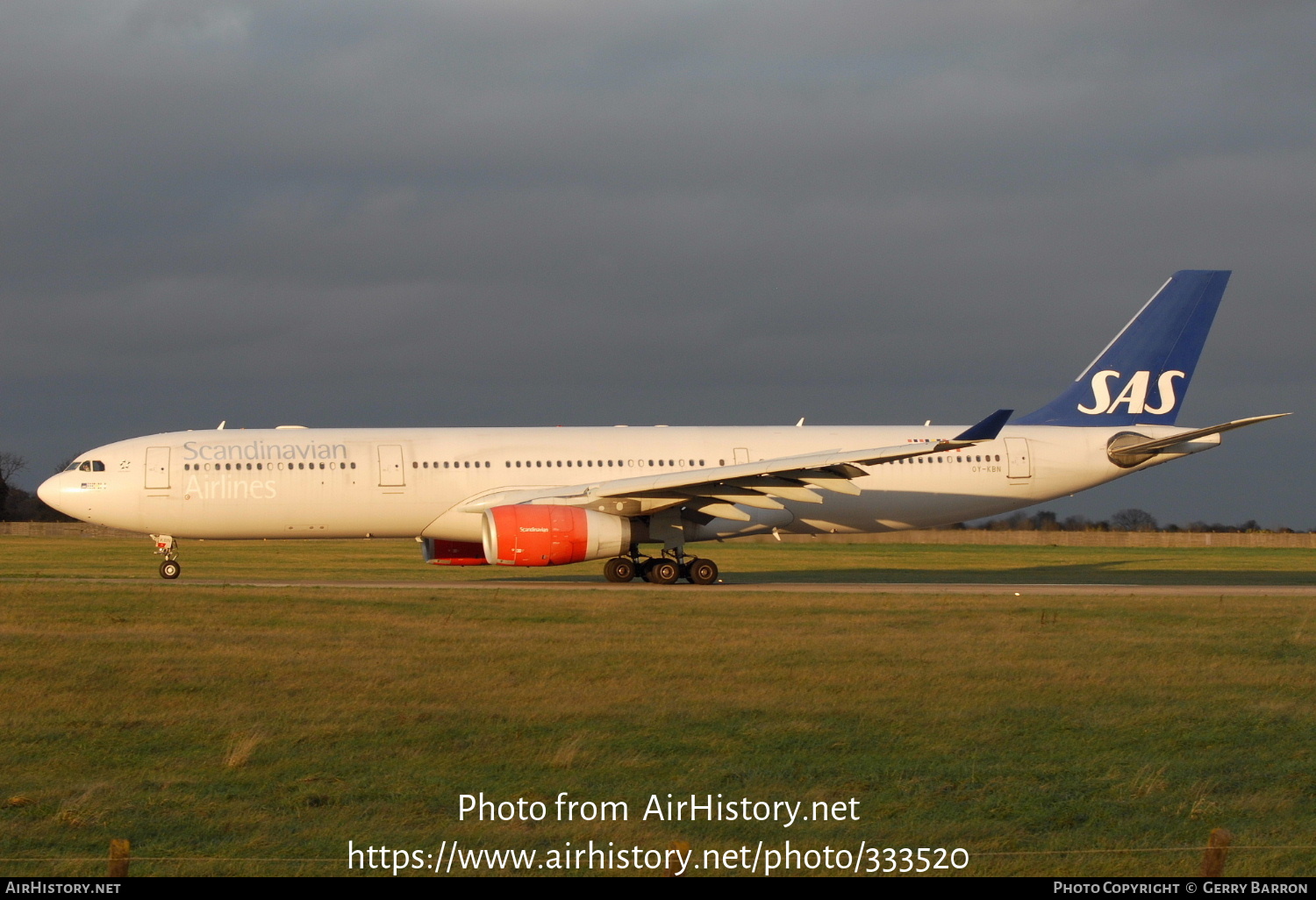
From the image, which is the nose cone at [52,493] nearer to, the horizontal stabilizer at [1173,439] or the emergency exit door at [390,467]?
the emergency exit door at [390,467]

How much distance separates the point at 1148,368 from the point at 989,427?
27.7 feet

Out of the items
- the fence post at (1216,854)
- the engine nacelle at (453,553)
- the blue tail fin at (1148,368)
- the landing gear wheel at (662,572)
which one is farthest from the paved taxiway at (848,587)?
the fence post at (1216,854)

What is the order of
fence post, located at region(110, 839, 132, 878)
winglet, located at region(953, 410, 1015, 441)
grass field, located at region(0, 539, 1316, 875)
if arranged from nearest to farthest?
fence post, located at region(110, 839, 132, 878), grass field, located at region(0, 539, 1316, 875), winglet, located at region(953, 410, 1015, 441)

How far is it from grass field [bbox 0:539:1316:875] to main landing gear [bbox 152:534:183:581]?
732cm

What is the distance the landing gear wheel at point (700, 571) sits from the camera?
89.6 feet

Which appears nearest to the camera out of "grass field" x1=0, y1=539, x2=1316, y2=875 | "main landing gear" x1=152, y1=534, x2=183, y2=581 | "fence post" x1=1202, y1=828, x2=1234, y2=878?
"fence post" x1=1202, y1=828, x2=1234, y2=878

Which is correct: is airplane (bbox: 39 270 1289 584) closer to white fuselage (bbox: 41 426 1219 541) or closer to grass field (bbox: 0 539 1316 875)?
white fuselage (bbox: 41 426 1219 541)

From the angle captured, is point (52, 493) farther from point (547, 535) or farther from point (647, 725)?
point (647, 725)

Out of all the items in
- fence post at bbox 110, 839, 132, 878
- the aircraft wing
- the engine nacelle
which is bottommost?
fence post at bbox 110, 839, 132, 878

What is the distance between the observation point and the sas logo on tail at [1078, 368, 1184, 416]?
3119 centimetres

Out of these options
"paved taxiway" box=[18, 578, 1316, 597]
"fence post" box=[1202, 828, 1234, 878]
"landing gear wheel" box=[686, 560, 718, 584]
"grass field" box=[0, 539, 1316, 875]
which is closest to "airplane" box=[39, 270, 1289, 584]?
"landing gear wheel" box=[686, 560, 718, 584]

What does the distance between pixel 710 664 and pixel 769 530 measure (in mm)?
14027

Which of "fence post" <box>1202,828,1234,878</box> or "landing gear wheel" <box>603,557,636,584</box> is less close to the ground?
"landing gear wheel" <box>603,557,636,584</box>

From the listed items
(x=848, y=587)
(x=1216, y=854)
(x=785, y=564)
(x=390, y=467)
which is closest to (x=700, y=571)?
(x=848, y=587)
